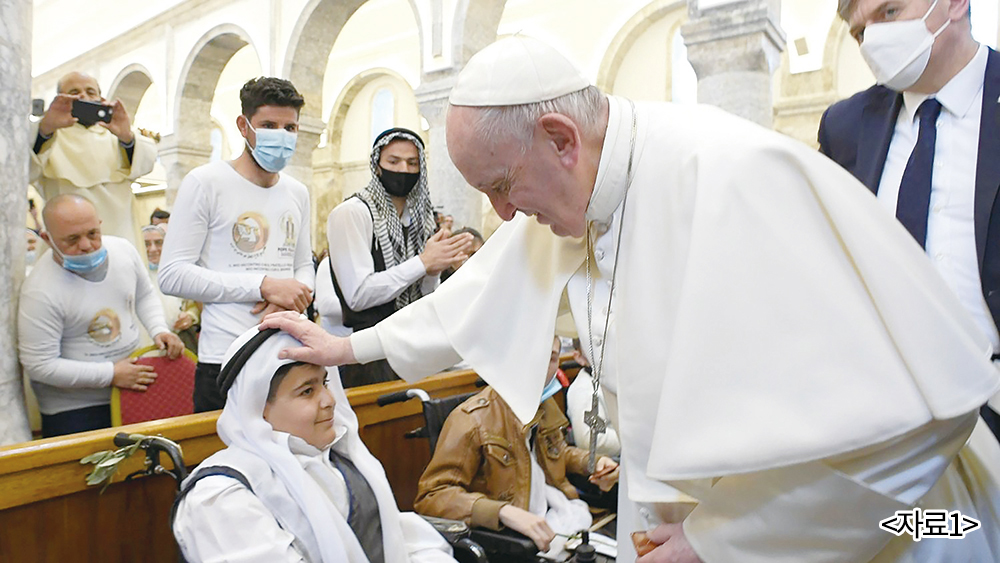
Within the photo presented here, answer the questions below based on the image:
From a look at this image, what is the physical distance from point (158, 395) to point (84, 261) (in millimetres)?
594

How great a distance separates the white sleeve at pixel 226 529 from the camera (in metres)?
1.68

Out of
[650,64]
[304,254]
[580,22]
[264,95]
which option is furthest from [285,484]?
[580,22]

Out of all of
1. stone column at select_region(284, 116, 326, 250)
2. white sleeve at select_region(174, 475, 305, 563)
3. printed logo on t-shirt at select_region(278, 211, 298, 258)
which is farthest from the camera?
stone column at select_region(284, 116, 326, 250)

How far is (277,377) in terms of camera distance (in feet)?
6.40

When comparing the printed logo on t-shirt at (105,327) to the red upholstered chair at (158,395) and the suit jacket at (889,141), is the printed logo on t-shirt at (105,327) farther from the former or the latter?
the suit jacket at (889,141)

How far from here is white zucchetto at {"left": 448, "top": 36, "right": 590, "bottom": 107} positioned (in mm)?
1255

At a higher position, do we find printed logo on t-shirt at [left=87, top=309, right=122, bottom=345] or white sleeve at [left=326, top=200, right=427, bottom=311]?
white sleeve at [left=326, top=200, right=427, bottom=311]

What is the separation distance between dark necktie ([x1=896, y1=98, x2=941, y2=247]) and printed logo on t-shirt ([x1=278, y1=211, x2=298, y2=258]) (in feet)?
7.07

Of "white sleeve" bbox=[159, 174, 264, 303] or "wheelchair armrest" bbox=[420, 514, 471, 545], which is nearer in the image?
"wheelchair armrest" bbox=[420, 514, 471, 545]

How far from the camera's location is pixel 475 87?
1.28 metres

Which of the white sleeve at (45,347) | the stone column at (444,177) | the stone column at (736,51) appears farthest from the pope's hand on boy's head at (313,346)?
the stone column at (444,177)

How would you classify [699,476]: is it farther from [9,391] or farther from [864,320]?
[9,391]

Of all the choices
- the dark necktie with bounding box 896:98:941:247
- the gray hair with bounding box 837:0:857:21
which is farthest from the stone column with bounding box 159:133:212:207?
the dark necktie with bounding box 896:98:941:247

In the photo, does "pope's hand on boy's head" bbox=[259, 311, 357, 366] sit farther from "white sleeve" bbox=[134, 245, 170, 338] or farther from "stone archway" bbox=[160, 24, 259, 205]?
"stone archway" bbox=[160, 24, 259, 205]
